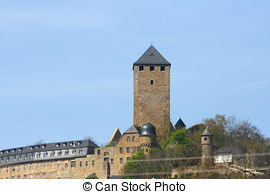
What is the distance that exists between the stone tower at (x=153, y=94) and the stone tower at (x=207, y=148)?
7.22 m

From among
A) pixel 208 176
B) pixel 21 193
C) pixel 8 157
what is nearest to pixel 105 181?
pixel 21 193

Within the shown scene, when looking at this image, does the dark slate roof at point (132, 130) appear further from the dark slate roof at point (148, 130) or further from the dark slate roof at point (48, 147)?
the dark slate roof at point (48, 147)

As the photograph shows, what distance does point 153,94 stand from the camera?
10631 centimetres

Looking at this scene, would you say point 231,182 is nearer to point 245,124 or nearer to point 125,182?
point 125,182

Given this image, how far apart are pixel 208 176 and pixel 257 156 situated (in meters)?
6.40

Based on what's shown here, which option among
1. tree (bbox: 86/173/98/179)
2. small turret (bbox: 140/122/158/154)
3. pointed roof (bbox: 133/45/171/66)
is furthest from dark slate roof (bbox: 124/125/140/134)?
pointed roof (bbox: 133/45/171/66)

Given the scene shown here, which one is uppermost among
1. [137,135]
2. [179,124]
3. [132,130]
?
[179,124]

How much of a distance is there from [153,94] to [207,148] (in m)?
12.8

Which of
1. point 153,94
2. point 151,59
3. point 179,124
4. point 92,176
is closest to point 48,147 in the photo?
point 92,176

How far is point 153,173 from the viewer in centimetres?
8456

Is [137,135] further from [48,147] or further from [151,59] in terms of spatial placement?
[48,147]

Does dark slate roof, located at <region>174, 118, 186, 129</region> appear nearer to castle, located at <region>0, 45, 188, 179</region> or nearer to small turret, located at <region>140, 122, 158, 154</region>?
castle, located at <region>0, 45, 188, 179</region>

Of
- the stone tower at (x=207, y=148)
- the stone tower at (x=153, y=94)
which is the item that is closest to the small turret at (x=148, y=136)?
the stone tower at (x=153, y=94)

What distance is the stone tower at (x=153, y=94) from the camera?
105 metres
